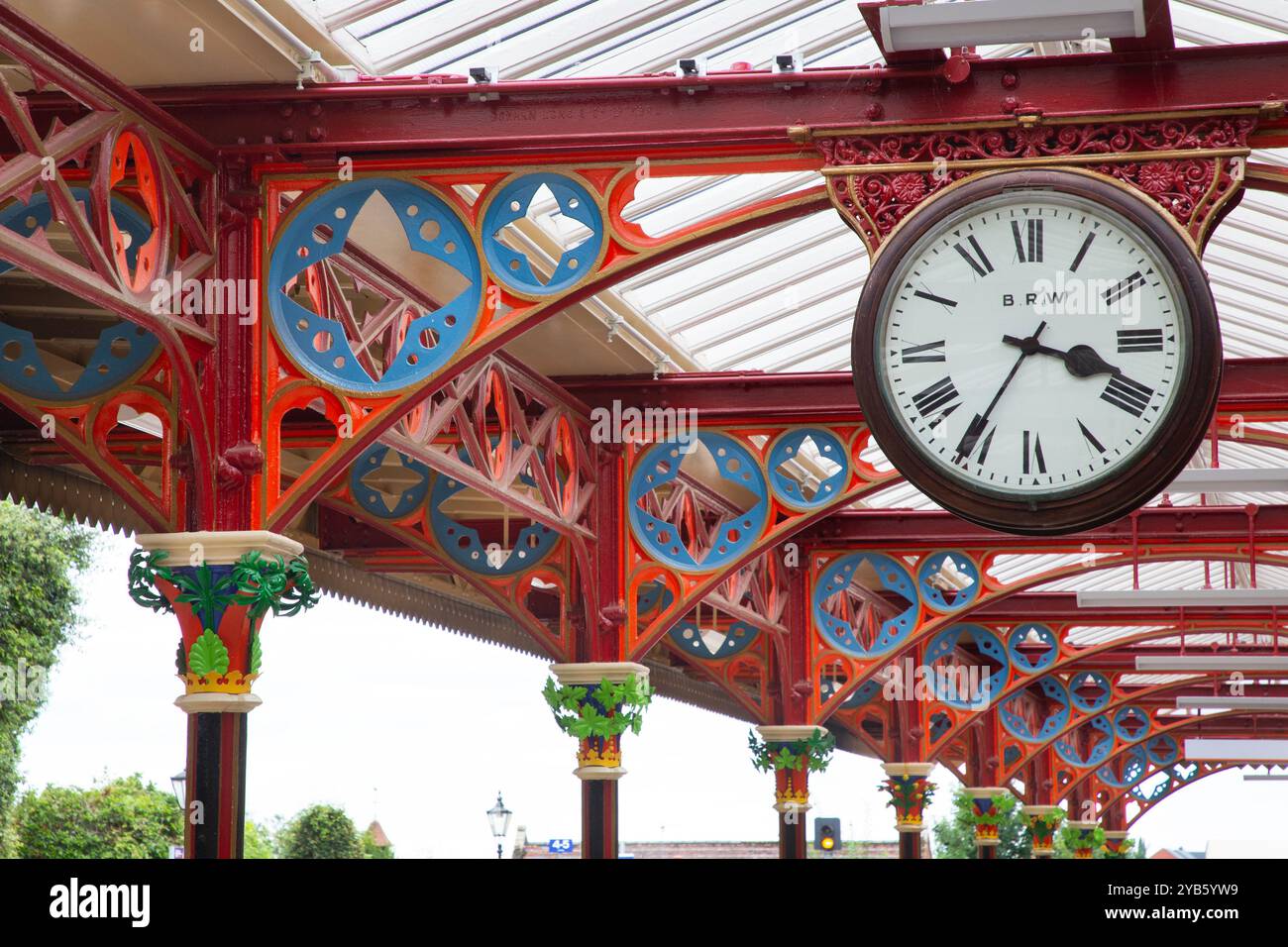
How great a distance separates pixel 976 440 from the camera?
6008 millimetres

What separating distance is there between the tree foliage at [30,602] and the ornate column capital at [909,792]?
10798 millimetres

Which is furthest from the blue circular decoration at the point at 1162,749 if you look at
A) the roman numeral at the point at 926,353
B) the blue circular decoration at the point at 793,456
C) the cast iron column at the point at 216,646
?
the roman numeral at the point at 926,353

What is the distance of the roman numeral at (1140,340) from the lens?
5.89m

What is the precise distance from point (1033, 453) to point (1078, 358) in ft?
1.12

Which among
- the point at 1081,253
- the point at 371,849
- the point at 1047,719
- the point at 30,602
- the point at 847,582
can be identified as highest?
the point at 30,602

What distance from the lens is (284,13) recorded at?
289 inches

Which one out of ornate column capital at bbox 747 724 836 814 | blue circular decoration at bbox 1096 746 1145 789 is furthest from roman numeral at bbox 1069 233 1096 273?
blue circular decoration at bbox 1096 746 1145 789

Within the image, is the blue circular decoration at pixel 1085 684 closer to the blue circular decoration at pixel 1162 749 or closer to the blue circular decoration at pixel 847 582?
the blue circular decoration at pixel 847 582

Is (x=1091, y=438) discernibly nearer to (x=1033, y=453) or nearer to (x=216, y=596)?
(x=1033, y=453)

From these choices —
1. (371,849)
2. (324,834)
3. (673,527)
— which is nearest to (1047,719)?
(371,849)

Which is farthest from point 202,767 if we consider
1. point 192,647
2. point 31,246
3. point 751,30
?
point 751,30
